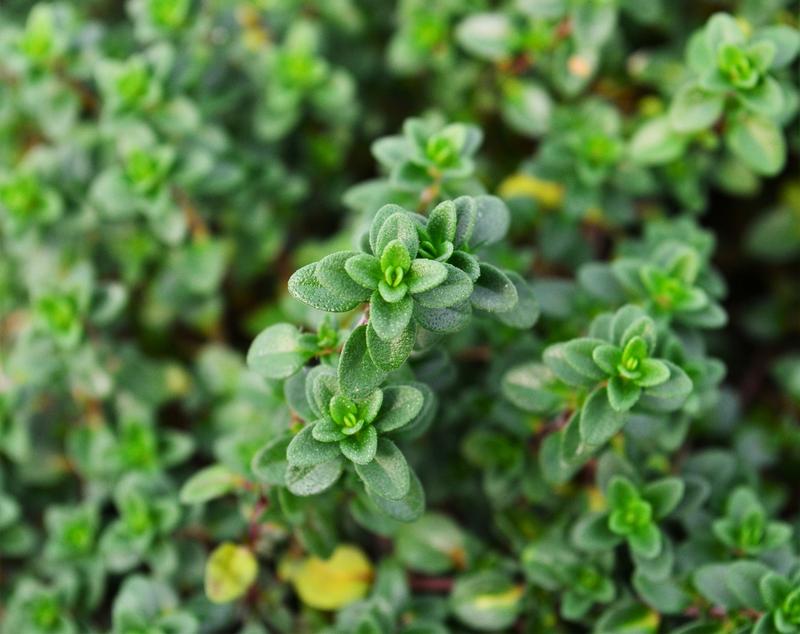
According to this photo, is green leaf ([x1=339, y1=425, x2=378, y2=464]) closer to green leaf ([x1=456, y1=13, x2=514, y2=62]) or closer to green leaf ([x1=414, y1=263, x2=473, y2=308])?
green leaf ([x1=414, y1=263, x2=473, y2=308])

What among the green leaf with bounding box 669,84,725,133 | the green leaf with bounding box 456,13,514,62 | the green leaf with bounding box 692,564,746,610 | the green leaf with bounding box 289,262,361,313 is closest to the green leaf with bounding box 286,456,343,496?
the green leaf with bounding box 289,262,361,313

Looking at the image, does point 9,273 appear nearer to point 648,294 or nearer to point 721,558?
point 648,294

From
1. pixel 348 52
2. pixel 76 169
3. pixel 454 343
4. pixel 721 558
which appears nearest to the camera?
pixel 721 558

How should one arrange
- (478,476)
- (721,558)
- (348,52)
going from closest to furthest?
(721,558), (478,476), (348,52)

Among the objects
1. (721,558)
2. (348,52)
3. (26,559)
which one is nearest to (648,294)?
(721,558)

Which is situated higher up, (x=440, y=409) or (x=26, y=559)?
(x=26, y=559)

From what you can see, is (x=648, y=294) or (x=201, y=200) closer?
(x=648, y=294)

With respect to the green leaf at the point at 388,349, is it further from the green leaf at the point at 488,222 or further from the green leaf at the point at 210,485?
the green leaf at the point at 210,485
